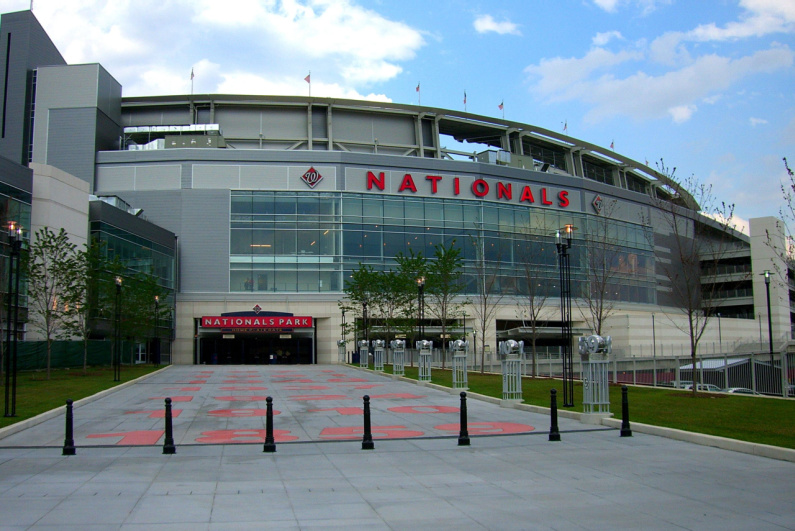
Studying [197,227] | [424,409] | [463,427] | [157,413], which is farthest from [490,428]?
[197,227]

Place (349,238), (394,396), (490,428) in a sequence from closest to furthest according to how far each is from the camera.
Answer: (490,428), (394,396), (349,238)

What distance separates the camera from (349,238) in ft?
225

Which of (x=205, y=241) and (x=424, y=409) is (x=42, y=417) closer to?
(x=424, y=409)

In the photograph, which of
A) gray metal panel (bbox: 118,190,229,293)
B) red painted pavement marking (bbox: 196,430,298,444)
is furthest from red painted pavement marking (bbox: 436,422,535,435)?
gray metal panel (bbox: 118,190,229,293)

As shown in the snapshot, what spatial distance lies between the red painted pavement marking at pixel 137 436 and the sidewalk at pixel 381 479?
0.14 ft

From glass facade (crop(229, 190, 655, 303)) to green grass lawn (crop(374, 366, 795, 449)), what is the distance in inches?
1612

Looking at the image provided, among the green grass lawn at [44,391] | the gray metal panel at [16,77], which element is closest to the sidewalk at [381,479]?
the green grass lawn at [44,391]

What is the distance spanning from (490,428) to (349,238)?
52.6 meters

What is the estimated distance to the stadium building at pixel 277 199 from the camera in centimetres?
6631

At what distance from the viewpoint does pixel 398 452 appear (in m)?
Answer: 13.2

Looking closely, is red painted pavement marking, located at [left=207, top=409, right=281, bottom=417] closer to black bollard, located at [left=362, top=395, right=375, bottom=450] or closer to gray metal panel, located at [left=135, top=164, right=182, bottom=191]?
black bollard, located at [left=362, top=395, right=375, bottom=450]

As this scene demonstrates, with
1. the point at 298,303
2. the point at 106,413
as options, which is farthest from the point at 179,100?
the point at 106,413

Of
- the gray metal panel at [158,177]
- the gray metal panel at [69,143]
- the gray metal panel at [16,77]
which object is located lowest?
the gray metal panel at [158,177]

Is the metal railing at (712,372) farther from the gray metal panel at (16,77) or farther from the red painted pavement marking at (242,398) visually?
the gray metal panel at (16,77)
